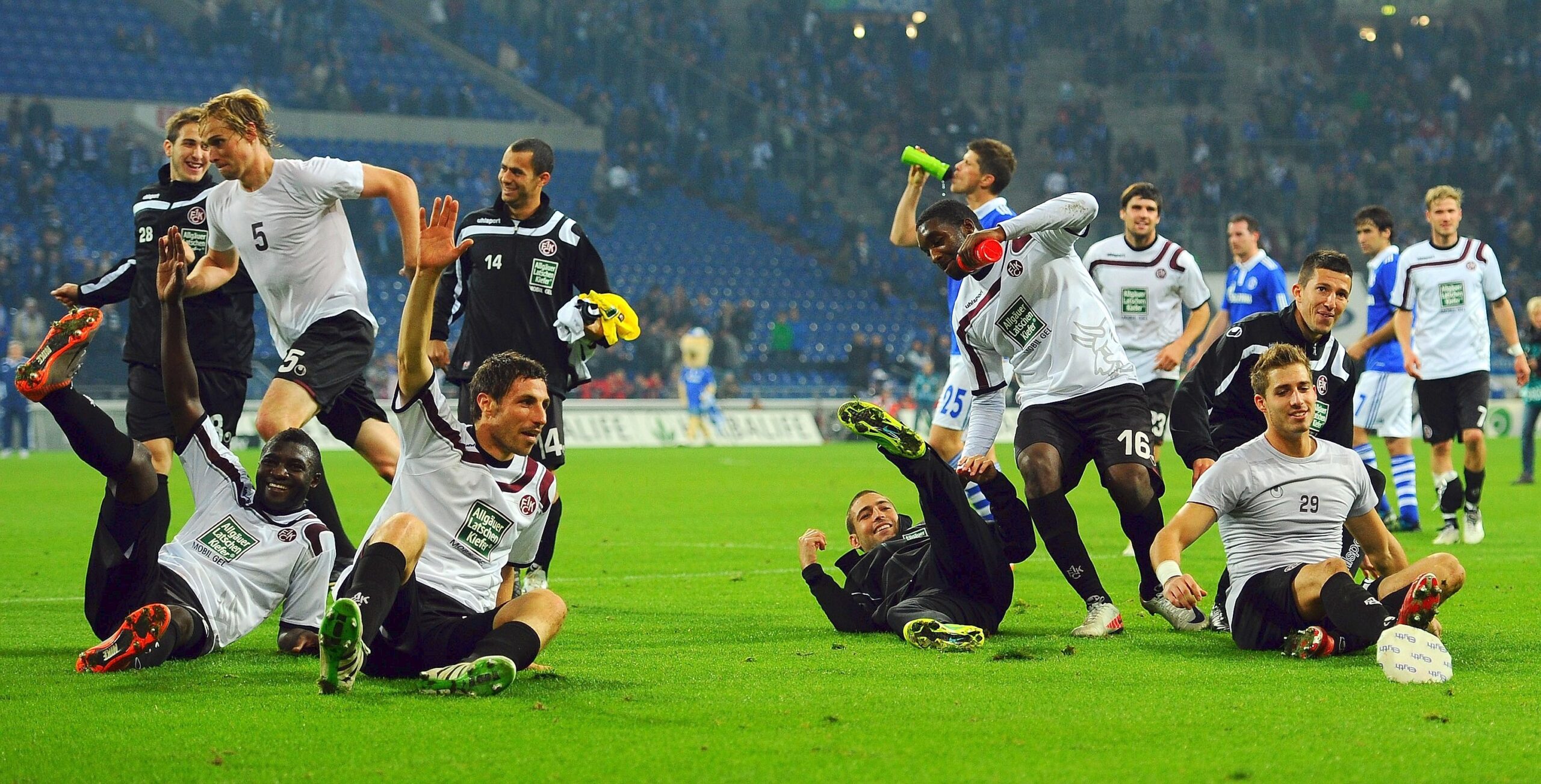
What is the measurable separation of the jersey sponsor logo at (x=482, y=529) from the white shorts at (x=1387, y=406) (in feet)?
30.1

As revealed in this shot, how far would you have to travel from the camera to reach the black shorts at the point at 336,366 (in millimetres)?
7180

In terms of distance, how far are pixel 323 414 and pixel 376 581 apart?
9.33 ft

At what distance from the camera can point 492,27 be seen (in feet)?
134

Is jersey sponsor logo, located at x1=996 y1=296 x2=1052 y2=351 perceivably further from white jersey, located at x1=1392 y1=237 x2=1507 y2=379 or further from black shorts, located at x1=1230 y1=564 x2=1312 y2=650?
white jersey, located at x1=1392 y1=237 x2=1507 y2=379

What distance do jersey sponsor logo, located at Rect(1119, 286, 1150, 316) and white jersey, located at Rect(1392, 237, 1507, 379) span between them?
2.75 metres

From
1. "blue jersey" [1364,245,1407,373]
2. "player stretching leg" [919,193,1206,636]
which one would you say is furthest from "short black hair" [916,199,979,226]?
"blue jersey" [1364,245,1407,373]

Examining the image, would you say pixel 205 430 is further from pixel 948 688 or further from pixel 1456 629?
pixel 1456 629

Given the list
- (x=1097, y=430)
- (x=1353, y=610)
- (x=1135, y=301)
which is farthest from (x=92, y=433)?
(x=1135, y=301)

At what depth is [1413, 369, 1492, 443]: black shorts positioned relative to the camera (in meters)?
12.2

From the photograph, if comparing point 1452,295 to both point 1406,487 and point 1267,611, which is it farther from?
point 1267,611

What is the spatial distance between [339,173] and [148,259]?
1510 mm

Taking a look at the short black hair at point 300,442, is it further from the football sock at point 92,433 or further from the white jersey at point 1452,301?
the white jersey at point 1452,301

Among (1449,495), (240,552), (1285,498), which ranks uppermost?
(1285,498)

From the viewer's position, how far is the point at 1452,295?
12430 millimetres
